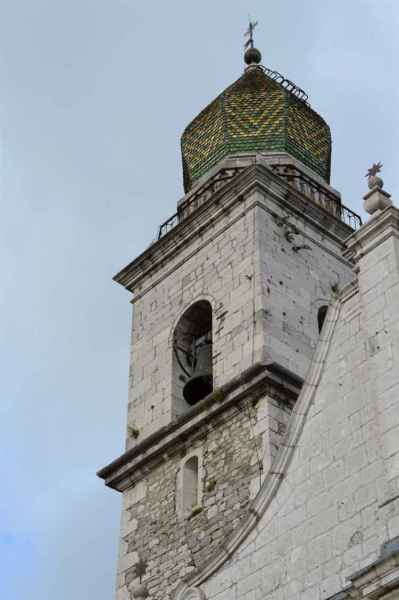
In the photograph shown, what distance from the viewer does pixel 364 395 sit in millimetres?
13539

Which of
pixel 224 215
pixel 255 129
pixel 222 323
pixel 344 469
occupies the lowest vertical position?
pixel 344 469

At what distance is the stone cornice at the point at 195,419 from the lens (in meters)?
17.8

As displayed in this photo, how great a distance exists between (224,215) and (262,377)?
180 inches

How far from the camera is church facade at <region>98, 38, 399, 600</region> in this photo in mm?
12969

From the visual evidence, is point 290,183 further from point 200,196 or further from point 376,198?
point 376,198

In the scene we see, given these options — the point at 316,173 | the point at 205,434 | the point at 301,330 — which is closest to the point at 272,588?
the point at 205,434

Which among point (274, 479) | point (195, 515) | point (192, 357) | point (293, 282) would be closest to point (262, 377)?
point (195, 515)

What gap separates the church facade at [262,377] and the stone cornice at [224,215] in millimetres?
30

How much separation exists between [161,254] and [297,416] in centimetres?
876

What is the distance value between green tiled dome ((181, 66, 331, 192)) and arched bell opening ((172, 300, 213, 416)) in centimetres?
414

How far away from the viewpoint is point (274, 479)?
550 inches

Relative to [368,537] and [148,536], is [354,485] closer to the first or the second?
[368,537]

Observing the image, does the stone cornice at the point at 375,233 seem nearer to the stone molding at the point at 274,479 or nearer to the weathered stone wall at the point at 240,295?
the stone molding at the point at 274,479

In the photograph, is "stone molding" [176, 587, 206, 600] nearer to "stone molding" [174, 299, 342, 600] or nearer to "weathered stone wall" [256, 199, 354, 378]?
"stone molding" [174, 299, 342, 600]
